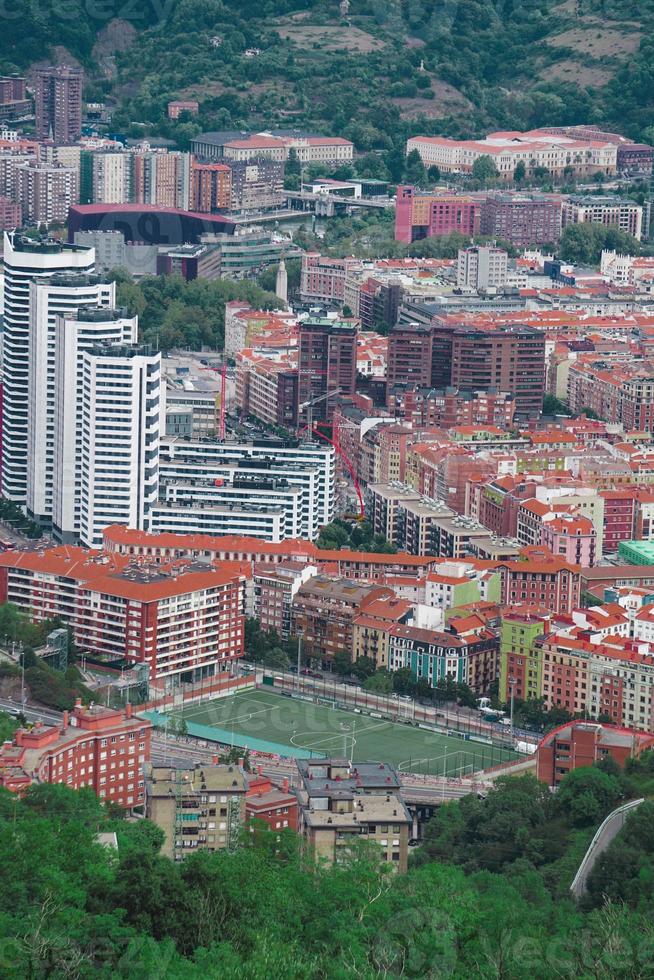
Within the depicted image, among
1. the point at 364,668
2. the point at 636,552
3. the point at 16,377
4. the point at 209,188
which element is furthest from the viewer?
the point at 209,188

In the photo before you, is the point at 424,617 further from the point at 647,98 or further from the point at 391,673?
the point at 647,98

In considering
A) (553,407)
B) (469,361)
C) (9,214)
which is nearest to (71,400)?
(469,361)

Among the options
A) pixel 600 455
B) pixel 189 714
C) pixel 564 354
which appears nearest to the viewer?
pixel 189 714

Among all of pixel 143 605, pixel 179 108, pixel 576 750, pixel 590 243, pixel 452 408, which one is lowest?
pixel 576 750

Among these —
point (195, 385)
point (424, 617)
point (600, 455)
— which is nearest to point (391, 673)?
point (424, 617)

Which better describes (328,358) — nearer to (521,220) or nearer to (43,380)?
(43,380)

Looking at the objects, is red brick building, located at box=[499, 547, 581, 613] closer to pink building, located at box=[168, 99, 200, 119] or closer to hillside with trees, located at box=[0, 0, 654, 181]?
hillside with trees, located at box=[0, 0, 654, 181]

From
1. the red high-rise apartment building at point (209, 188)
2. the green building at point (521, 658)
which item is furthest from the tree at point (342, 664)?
the red high-rise apartment building at point (209, 188)
